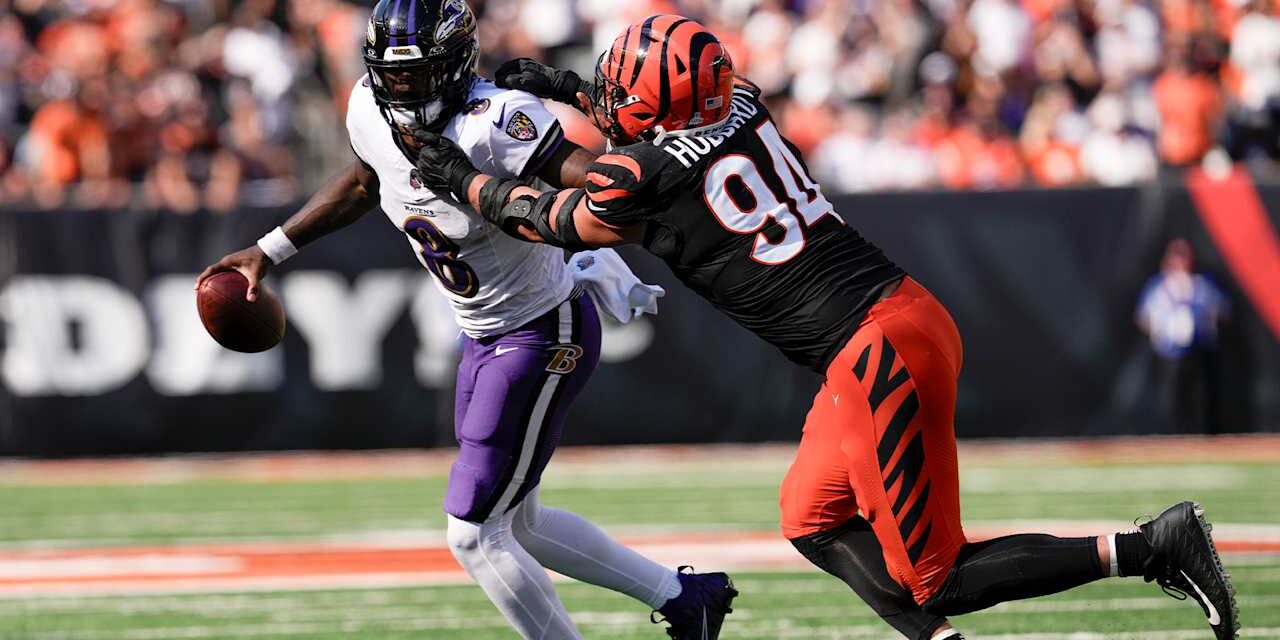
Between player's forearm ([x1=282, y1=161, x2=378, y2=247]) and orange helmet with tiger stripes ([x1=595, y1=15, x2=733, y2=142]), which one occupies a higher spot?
orange helmet with tiger stripes ([x1=595, y1=15, x2=733, y2=142])

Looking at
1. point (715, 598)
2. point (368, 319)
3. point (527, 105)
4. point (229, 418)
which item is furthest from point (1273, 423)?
point (527, 105)

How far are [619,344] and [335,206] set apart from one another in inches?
242

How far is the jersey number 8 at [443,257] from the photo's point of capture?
445 centimetres

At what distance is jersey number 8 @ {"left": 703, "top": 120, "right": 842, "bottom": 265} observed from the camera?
3955 mm

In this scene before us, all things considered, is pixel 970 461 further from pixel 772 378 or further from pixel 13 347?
pixel 13 347

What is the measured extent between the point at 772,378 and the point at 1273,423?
3059 mm

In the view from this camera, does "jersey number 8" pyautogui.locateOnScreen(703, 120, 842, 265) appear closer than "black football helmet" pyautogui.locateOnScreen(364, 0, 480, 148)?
Yes

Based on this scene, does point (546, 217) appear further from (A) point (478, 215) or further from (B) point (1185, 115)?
(B) point (1185, 115)

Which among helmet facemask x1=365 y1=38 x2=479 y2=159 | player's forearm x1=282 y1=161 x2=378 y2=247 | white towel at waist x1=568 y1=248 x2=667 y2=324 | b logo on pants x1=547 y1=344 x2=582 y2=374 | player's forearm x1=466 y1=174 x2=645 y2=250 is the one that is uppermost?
helmet facemask x1=365 y1=38 x2=479 y2=159

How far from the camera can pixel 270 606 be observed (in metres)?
6.05

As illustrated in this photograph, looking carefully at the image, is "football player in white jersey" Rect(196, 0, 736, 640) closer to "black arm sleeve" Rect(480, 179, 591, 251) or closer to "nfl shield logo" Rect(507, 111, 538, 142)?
"nfl shield logo" Rect(507, 111, 538, 142)

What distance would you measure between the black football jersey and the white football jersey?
1.12ft

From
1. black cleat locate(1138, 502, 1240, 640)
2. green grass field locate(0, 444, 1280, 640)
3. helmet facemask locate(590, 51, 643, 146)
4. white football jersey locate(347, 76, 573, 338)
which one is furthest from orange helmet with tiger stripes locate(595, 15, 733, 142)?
green grass field locate(0, 444, 1280, 640)

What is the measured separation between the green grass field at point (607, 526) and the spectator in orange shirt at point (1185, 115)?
2.37 metres
